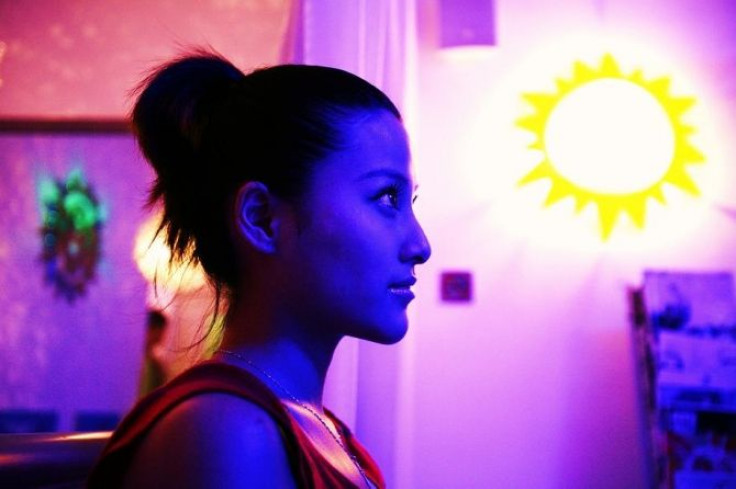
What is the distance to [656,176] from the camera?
1637mm

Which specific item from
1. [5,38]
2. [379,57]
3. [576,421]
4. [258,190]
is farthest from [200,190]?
[5,38]

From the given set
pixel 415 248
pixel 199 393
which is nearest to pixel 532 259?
pixel 415 248

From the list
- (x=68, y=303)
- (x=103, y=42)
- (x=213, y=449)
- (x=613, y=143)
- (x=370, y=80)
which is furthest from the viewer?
(x=103, y=42)

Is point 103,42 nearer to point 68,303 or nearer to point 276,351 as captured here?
point 68,303

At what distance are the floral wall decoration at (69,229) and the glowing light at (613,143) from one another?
1626 millimetres

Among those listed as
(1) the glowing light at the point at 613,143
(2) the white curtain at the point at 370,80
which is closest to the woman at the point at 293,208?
(2) the white curtain at the point at 370,80

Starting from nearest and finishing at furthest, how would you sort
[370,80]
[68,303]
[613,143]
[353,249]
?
[353,249], [370,80], [613,143], [68,303]

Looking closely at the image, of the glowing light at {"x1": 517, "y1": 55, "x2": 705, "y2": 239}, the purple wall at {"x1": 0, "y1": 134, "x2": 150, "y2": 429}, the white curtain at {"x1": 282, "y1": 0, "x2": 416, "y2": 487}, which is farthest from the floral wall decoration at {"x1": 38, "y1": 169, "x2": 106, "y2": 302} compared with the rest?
the glowing light at {"x1": 517, "y1": 55, "x2": 705, "y2": 239}

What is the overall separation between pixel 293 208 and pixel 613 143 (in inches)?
52.9

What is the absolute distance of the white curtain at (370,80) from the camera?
4.08 ft

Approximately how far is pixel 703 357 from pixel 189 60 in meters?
1.26

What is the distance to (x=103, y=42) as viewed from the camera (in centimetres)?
222

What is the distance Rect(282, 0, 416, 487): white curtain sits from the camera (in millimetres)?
1242

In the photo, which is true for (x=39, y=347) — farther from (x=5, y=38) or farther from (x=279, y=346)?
(x=279, y=346)
